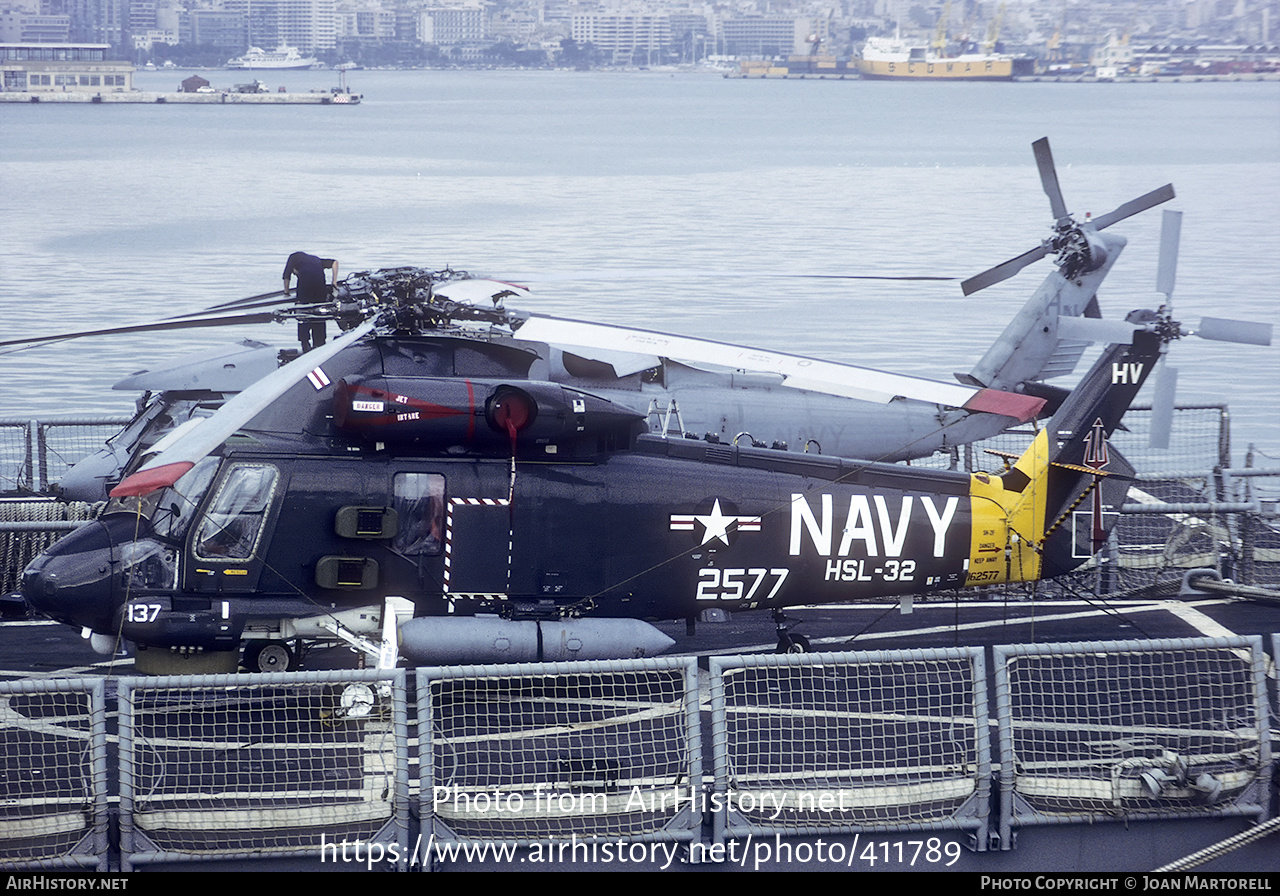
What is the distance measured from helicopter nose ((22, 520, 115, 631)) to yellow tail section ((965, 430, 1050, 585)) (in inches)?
333

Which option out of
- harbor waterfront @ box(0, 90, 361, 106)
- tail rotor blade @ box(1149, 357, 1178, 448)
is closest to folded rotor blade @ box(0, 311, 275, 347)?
tail rotor blade @ box(1149, 357, 1178, 448)

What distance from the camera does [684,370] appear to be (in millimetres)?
18812

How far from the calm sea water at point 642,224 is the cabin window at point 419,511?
11.4ft

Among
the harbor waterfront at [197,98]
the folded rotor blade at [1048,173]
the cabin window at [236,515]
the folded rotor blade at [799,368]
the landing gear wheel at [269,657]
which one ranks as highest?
the harbor waterfront at [197,98]

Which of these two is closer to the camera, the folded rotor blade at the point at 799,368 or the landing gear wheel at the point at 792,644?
the folded rotor blade at the point at 799,368

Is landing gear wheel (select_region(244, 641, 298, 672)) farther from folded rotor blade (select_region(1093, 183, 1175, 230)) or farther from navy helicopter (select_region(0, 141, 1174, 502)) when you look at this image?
folded rotor blade (select_region(1093, 183, 1175, 230))

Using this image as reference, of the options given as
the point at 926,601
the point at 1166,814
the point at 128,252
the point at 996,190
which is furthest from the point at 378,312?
the point at 996,190

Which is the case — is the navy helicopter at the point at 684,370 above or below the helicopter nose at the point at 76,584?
above

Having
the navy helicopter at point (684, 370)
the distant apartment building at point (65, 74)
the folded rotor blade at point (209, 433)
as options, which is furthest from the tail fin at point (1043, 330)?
the distant apartment building at point (65, 74)

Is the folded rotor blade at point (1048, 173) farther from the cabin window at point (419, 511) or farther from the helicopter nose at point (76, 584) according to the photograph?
the helicopter nose at point (76, 584)

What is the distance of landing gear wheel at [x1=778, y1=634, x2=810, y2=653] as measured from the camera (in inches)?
566

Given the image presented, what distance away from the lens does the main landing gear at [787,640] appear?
1441cm

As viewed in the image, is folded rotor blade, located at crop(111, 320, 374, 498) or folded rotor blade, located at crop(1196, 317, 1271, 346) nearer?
folded rotor blade, located at crop(111, 320, 374, 498)

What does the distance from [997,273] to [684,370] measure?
4.32m
